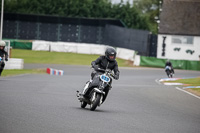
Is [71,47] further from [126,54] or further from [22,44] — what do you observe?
[126,54]

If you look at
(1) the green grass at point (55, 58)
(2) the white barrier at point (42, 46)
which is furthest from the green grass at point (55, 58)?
(2) the white barrier at point (42, 46)

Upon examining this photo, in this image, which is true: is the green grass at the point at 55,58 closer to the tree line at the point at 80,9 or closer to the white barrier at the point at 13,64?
the white barrier at the point at 13,64

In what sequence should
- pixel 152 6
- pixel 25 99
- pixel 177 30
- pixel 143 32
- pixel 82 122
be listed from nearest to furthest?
pixel 82 122 → pixel 25 99 → pixel 143 32 → pixel 177 30 → pixel 152 6

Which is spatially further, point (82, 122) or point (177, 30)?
point (177, 30)

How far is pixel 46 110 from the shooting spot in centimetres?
1123

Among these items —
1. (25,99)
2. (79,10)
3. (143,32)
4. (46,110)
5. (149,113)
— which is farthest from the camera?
(79,10)

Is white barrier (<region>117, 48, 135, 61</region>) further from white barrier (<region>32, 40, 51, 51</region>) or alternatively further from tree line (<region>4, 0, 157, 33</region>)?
tree line (<region>4, 0, 157, 33</region>)

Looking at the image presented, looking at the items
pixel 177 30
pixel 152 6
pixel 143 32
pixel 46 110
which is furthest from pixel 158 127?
pixel 152 6

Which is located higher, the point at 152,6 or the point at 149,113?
the point at 152,6

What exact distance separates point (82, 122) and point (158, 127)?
1.47 metres

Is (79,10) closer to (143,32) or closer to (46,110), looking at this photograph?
(143,32)

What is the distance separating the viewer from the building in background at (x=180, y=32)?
6100cm

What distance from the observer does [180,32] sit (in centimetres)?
6147

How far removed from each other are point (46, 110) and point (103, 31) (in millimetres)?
53814
